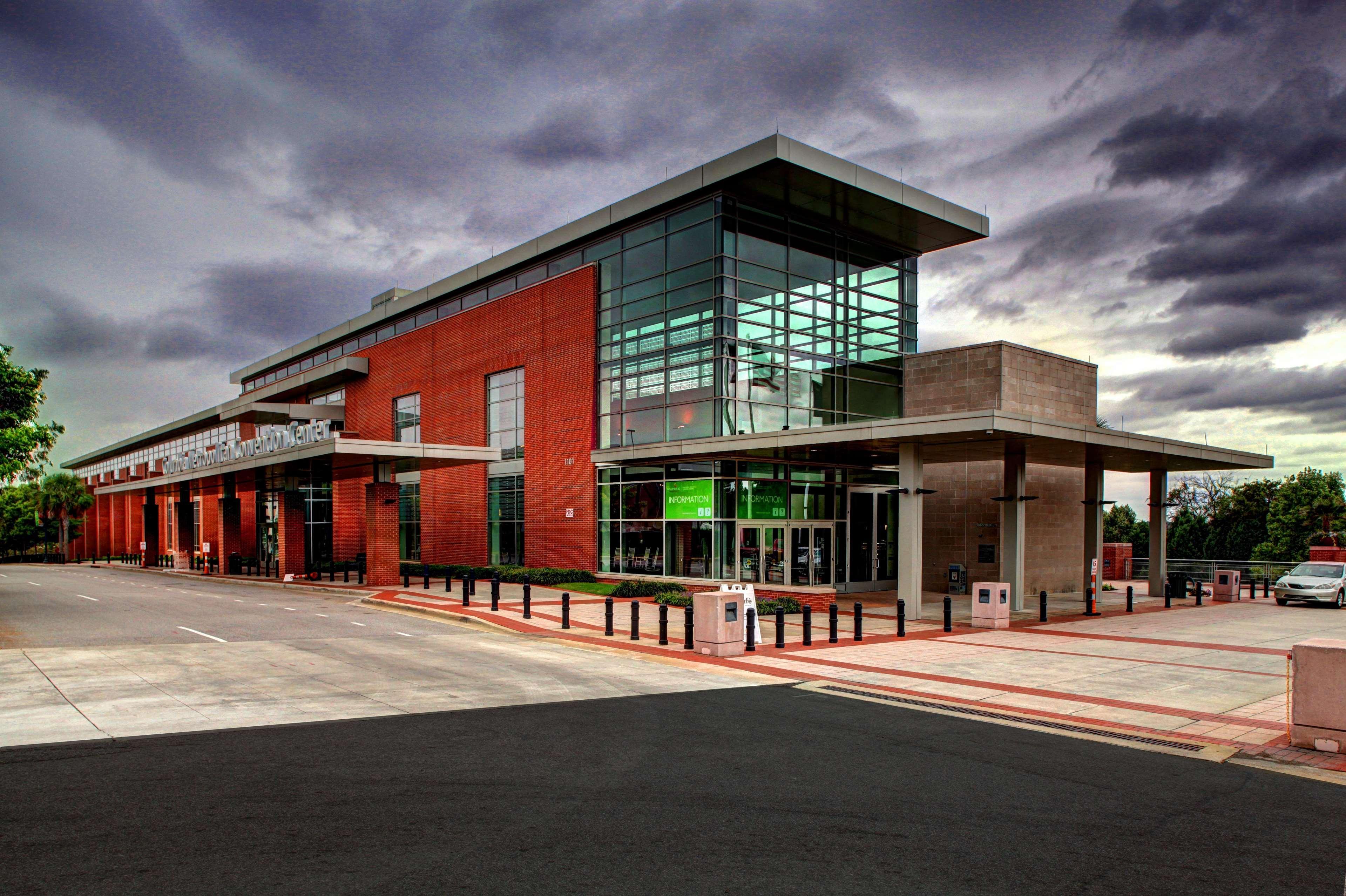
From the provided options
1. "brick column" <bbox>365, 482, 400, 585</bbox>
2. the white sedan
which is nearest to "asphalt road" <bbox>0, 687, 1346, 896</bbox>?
"brick column" <bbox>365, 482, 400, 585</bbox>

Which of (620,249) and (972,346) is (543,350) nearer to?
(620,249)

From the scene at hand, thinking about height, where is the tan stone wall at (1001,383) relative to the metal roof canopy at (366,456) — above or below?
above

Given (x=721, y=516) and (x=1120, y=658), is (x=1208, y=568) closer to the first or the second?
(x=721, y=516)

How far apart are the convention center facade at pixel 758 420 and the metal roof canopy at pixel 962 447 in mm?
129

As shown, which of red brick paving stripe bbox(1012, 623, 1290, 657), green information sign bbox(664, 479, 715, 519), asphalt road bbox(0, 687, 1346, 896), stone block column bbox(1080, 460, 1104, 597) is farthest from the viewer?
green information sign bbox(664, 479, 715, 519)

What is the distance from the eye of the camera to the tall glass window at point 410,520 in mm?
44594

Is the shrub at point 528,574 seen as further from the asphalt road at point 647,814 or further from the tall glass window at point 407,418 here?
the asphalt road at point 647,814

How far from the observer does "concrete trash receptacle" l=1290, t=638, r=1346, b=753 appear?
29.7 ft

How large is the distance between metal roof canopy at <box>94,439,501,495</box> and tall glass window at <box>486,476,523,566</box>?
142 centimetres

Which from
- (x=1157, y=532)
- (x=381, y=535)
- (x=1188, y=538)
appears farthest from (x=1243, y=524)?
(x=381, y=535)

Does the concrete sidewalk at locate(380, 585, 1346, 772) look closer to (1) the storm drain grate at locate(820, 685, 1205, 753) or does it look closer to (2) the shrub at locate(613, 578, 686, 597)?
(1) the storm drain grate at locate(820, 685, 1205, 753)

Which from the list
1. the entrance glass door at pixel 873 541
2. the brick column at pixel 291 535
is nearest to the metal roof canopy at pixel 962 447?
the entrance glass door at pixel 873 541

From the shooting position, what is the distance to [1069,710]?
11250 mm

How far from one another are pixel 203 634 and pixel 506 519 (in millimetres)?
19891
